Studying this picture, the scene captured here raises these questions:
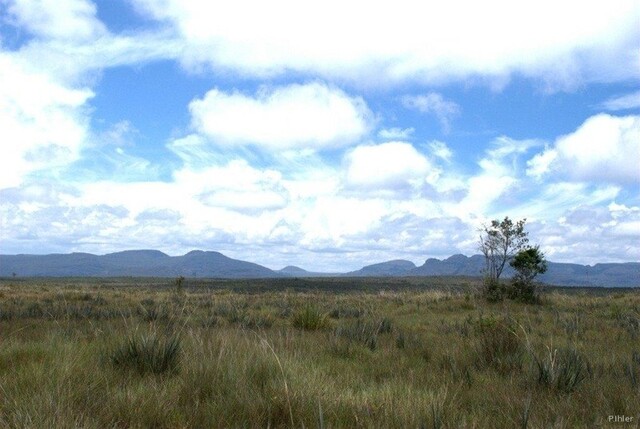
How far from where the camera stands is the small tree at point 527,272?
21267 millimetres

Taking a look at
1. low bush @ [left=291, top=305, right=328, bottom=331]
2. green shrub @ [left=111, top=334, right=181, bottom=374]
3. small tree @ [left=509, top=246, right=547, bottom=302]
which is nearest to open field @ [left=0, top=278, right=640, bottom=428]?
green shrub @ [left=111, top=334, right=181, bottom=374]

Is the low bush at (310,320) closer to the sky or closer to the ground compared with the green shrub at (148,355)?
closer to the ground

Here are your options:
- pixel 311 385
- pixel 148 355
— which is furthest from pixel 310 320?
pixel 311 385

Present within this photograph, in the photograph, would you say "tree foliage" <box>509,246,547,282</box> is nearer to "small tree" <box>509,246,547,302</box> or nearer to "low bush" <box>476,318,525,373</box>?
"small tree" <box>509,246,547,302</box>

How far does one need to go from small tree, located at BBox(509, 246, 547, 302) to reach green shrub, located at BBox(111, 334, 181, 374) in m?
19.2

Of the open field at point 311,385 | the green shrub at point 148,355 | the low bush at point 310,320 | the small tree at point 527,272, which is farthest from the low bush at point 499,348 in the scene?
the small tree at point 527,272

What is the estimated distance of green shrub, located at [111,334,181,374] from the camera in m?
5.04

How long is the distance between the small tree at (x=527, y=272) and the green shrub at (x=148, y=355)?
19.2 metres

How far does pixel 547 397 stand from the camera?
4.50m

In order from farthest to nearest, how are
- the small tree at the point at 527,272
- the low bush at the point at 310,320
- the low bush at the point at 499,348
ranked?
the small tree at the point at 527,272 → the low bush at the point at 310,320 → the low bush at the point at 499,348

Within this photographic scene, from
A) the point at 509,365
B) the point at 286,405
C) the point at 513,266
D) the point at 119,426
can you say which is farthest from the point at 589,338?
the point at 513,266

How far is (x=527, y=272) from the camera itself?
23156 millimetres

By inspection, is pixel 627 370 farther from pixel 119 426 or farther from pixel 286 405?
pixel 119 426

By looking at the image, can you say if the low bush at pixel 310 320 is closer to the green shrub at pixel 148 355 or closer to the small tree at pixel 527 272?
the green shrub at pixel 148 355
